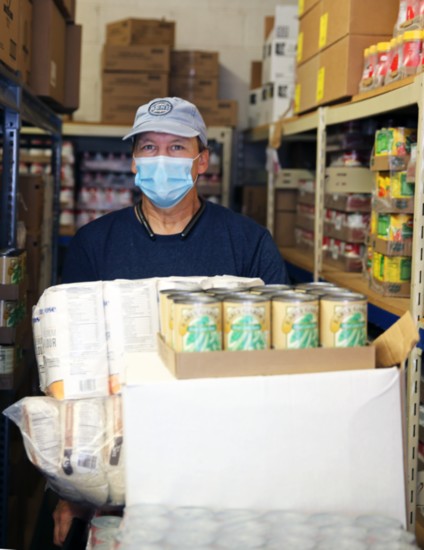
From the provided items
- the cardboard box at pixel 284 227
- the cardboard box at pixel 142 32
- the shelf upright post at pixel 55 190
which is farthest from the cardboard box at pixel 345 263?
the cardboard box at pixel 142 32

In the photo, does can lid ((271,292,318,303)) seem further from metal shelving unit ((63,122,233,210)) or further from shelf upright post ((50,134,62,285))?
metal shelving unit ((63,122,233,210))

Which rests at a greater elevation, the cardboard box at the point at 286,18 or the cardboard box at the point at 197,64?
the cardboard box at the point at 286,18

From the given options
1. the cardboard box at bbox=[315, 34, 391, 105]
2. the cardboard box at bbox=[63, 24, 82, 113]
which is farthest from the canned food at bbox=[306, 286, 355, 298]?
the cardboard box at bbox=[63, 24, 82, 113]

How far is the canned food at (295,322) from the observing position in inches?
67.3

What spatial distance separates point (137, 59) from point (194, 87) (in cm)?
53

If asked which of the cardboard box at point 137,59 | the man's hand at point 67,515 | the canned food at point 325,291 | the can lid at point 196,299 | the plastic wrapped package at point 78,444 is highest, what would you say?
the cardboard box at point 137,59

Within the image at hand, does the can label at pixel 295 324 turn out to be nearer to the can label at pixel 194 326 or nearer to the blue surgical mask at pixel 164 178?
the can label at pixel 194 326

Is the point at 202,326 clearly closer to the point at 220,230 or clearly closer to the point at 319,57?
the point at 220,230

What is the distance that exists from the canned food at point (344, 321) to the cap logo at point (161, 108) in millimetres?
1167

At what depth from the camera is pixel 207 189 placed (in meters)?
6.73

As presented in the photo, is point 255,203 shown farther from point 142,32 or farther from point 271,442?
point 271,442

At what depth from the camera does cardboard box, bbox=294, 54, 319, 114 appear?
4579 millimetres

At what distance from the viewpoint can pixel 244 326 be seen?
5.54 feet

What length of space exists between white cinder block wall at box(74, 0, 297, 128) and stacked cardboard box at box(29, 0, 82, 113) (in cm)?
280
